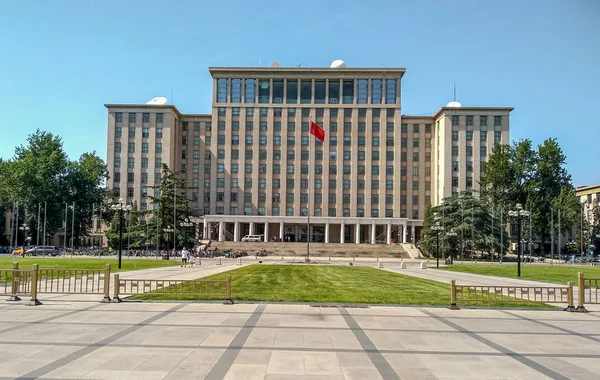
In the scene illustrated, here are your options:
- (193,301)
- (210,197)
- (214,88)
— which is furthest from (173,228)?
(193,301)

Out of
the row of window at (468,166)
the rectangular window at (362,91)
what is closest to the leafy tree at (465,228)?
the row of window at (468,166)

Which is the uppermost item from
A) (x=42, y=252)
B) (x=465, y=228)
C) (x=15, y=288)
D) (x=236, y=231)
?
(x=465, y=228)

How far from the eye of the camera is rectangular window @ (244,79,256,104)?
318 ft

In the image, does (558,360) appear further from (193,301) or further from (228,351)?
(193,301)

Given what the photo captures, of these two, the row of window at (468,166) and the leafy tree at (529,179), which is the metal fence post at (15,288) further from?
the row of window at (468,166)

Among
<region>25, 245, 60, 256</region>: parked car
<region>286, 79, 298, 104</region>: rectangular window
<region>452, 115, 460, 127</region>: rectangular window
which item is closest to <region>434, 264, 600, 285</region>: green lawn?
<region>25, 245, 60, 256</region>: parked car

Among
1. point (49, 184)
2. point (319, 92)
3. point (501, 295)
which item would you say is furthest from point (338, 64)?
point (501, 295)

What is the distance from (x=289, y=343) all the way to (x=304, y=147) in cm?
8806

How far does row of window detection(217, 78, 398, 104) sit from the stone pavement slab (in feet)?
276

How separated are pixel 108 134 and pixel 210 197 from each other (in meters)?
24.6

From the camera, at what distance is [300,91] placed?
97.1 m

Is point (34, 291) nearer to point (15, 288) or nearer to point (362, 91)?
point (15, 288)

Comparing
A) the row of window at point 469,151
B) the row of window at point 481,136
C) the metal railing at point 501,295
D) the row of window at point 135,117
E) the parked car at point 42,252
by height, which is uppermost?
the row of window at point 135,117

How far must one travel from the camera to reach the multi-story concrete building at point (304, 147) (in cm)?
9525
